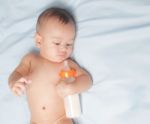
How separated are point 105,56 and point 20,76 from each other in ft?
1.23

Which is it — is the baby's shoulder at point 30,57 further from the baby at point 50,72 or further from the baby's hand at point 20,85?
the baby's hand at point 20,85

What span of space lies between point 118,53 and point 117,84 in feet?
0.43

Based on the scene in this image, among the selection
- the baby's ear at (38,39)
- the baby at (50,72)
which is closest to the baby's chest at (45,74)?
the baby at (50,72)

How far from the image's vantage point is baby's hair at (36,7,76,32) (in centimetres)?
149

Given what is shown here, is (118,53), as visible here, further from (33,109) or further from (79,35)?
(33,109)

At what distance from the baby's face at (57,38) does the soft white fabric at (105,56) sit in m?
0.07

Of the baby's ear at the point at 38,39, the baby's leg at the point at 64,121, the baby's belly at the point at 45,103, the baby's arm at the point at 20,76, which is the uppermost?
the baby's ear at the point at 38,39

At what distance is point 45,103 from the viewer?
1513mm

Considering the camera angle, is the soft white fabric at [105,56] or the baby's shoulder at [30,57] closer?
the soft white fabric at [105,56]

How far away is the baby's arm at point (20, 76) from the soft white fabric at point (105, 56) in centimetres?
6

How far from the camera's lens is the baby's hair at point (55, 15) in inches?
58.5

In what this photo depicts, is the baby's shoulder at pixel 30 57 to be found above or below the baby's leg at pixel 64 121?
above

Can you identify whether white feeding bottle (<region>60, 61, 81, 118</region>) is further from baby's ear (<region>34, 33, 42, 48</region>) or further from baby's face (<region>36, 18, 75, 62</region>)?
baby's ear (<region>34, 33, 42, 48</region>)

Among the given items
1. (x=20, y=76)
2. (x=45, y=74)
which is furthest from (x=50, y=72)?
(x=20, y=76)
